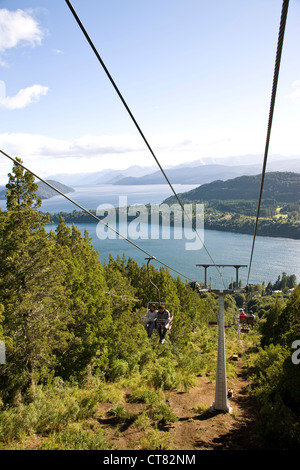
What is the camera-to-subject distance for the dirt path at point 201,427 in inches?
464

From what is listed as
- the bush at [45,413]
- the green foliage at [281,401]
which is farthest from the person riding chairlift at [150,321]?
the green foliage at [281,401]

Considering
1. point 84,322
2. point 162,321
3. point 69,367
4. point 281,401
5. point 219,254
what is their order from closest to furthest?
1. point 162,321
2. point 281,401
3. point 69,367
4. point 84,322
5. point 219,254

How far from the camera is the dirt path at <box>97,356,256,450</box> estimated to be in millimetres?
11797

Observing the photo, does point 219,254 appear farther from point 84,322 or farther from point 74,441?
point 74,441

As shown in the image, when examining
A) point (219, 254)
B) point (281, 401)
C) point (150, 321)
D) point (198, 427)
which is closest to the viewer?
point (150, 321)

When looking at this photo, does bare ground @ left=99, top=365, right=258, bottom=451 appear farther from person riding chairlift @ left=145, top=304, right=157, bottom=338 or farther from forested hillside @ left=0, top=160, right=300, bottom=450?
person riding chairlift @ left=145, top=304, right=157, bottom=338

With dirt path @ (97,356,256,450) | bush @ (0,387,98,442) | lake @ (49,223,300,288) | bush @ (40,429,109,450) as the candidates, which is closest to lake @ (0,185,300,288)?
lake @ (49,223,300,288)

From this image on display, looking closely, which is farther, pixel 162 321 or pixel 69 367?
pixel 69 367

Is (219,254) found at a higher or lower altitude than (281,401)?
lower

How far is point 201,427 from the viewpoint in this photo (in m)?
13.6

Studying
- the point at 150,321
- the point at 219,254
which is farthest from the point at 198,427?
the point at 219,254

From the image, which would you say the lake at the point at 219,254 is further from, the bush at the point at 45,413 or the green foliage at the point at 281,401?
the bush at the point at 45,413

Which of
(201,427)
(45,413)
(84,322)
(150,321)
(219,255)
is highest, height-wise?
(150,321)
